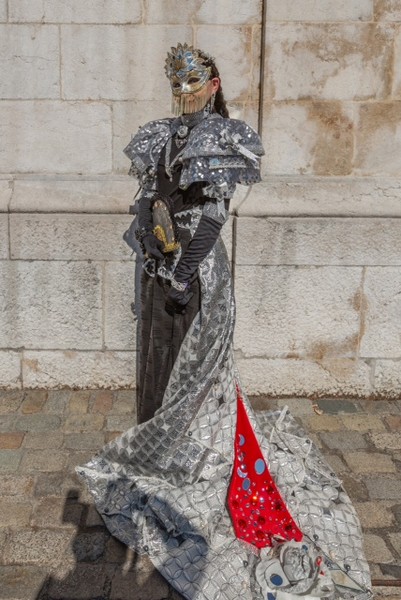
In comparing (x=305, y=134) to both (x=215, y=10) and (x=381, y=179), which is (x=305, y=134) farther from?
(x=215, y=10)

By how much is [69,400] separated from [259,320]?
1426mm

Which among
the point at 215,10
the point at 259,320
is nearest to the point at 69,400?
the point at 259,320

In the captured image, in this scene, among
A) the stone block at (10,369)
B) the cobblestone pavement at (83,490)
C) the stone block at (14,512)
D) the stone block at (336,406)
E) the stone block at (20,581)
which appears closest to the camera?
the stone block at (20,581)

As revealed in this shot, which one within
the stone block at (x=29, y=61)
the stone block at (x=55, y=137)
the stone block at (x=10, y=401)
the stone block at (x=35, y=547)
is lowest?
the stone block at (x=35, y=547)

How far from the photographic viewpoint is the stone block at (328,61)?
4508 millimetres

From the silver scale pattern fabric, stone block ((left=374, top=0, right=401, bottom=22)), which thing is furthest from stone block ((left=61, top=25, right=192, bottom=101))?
the silver scale pattern fabric

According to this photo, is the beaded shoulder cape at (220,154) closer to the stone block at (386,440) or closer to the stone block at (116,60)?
the stone block at (116,60)

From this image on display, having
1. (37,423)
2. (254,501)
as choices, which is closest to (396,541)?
(254,501)

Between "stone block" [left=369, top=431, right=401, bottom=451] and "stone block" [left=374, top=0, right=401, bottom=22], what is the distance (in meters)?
2.66

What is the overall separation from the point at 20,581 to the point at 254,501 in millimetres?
1101

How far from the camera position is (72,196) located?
466cm

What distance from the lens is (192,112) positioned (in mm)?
3234

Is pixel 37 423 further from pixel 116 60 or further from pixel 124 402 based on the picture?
pixel 116 60

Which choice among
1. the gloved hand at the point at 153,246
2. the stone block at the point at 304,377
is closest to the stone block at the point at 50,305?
the stone block at the point at 304,377
